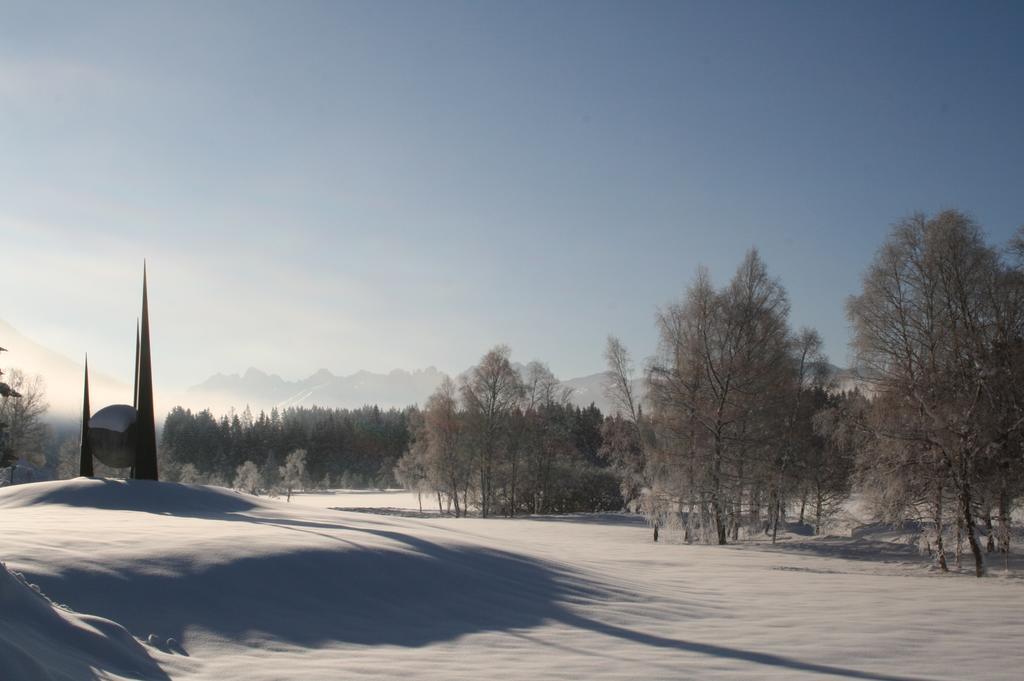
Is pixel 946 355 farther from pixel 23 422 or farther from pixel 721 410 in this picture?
pixel 23 422

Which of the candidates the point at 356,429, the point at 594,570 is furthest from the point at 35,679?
the point at 356,429

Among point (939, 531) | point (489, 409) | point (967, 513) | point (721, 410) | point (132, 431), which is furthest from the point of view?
point (489, 409)

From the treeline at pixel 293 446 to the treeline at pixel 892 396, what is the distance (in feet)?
241

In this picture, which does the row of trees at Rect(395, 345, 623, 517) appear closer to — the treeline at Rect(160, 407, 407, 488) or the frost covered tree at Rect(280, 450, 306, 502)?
the frost covered tree at Rect(280, 450, 306, 502)

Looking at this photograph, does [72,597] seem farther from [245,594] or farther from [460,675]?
[460,675]

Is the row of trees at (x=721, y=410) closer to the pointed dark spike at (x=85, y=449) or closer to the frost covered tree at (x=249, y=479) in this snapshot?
the pointed dark spike at (x=85, y=449)

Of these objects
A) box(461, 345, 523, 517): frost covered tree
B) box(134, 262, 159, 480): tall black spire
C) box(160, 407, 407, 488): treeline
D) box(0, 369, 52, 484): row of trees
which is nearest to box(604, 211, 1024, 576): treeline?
box(134, 262, 159, 480): tall black spire

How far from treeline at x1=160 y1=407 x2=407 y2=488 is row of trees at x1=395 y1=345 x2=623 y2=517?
46.3m

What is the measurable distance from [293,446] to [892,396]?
93.8 m

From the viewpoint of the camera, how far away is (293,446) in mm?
102250

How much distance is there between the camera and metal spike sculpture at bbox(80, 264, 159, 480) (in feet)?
73.8

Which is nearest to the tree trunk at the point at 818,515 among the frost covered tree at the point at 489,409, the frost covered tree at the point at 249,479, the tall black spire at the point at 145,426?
the frost covered tree at the point at 489,409

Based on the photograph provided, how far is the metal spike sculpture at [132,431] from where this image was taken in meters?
22.5

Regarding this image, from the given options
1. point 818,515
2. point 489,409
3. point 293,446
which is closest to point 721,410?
point 818,515
